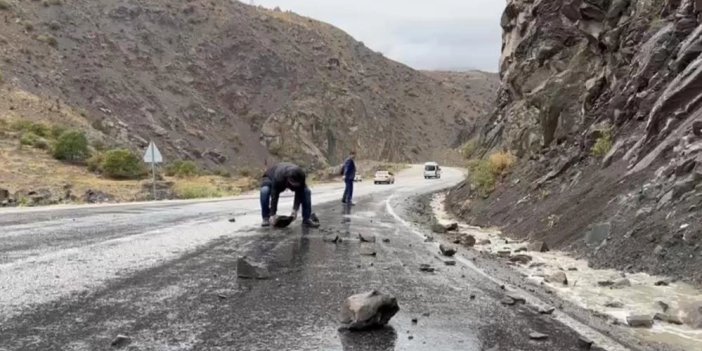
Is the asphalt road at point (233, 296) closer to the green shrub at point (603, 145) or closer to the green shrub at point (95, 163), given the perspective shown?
the green shrub at point (603, 145)

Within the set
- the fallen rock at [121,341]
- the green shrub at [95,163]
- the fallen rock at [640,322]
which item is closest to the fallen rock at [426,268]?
the fallen rock at [640,322]

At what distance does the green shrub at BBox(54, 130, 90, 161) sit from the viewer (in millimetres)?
36000

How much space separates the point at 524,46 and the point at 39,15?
183 feet

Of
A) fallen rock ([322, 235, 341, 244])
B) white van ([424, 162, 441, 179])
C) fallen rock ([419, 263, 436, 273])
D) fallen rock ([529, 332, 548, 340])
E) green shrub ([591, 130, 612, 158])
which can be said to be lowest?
white van ([424, 162, 441, 179])

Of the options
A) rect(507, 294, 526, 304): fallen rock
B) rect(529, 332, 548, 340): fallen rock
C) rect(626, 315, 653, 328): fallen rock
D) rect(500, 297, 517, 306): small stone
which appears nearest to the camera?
rect(529, 332, 548, 340): fallen rock

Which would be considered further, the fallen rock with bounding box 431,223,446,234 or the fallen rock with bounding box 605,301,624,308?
the fallen rock with bounding box 431,223,446,234

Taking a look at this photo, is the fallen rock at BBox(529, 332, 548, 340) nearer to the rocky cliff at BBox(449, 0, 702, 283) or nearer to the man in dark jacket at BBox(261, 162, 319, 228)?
the rocky cliff at BBox(449, 0, 702, 283)

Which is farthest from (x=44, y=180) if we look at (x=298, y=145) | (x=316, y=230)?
(x=298, y=145)

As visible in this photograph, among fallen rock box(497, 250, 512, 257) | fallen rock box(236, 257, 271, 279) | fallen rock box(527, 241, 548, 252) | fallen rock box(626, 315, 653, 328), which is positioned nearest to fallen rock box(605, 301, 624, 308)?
fallen rock box(626, 315, 653, 328)

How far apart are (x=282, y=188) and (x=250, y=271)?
5.64 metres

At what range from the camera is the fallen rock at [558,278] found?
8099mm

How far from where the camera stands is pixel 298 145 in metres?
78.1

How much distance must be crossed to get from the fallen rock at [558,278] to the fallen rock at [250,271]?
3.61 metres

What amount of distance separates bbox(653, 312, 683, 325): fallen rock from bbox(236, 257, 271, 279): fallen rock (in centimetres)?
404
